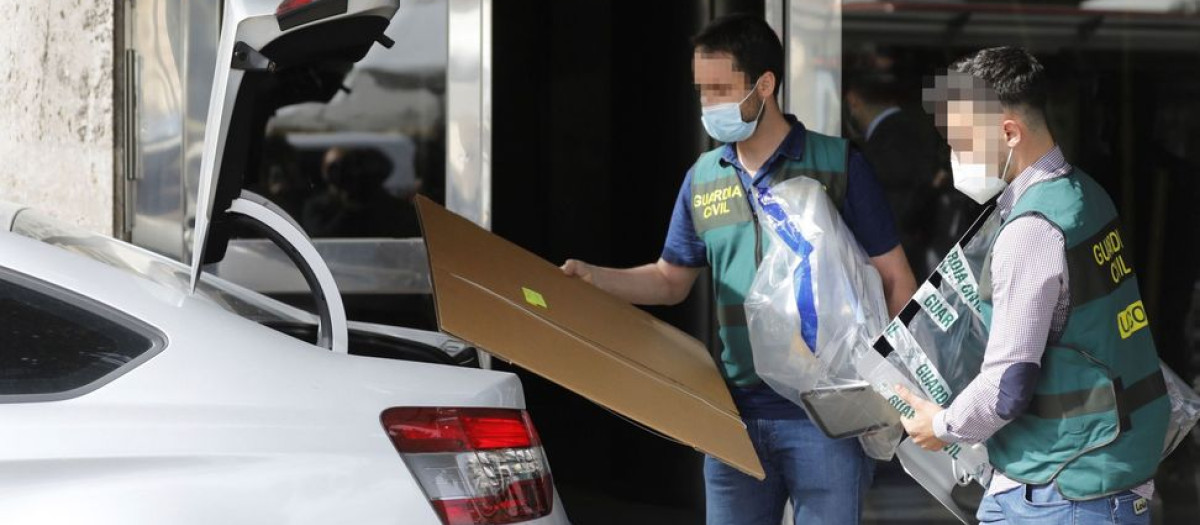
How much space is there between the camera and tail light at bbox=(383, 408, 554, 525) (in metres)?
2.42

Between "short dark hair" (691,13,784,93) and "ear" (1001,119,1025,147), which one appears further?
"short dark hair" (691,13,784,93)

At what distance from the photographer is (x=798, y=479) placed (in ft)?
10.3

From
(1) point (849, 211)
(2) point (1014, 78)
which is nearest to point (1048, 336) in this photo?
(2) point (1014, 78)

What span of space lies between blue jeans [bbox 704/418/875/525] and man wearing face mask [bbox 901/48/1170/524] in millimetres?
543

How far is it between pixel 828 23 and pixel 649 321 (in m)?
1.94

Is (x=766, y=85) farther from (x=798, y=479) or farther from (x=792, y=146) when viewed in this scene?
(x=798, y=479)

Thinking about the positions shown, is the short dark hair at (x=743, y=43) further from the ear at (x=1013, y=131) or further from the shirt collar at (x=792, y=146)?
the ear at (x=1013, y=131)

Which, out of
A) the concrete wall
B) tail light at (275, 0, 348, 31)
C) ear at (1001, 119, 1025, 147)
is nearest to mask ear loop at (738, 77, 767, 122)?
ear at (1001, 119, 1025, 147)

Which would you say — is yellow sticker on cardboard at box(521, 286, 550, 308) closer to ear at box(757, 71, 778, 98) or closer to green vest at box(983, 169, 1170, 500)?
ear at box(757, 71, 778, 98)

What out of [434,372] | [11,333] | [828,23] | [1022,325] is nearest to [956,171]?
[1022,325]

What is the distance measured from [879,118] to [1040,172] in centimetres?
238

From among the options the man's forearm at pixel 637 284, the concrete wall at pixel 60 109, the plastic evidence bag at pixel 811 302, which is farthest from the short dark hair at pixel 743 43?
the concrete wall at pixel 60 109

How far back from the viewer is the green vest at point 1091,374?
2.43 metres

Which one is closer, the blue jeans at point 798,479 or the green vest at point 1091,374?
the green vest at point 1091,374
